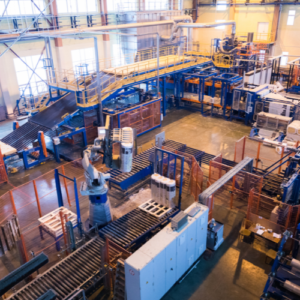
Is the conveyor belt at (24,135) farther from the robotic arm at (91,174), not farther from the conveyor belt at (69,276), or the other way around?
the conveyor belt at (69,276)

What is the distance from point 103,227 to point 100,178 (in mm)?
1586

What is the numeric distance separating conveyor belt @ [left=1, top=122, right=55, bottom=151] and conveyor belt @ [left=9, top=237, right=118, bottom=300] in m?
7.58

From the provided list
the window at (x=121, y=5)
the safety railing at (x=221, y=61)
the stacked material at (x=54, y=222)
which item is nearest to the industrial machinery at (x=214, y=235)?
the stacked material at (x=54, y=222)

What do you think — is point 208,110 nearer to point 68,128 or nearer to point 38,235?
point 68,128

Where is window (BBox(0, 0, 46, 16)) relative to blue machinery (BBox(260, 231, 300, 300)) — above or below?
above

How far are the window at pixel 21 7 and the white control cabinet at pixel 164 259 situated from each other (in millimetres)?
16939

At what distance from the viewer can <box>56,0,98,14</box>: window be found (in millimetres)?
21391

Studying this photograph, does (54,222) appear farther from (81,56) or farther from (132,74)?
(81,56)

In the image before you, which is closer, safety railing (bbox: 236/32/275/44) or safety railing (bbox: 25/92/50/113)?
safety railing (bbox: 25/92/50/113)

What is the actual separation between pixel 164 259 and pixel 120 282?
1.27 m

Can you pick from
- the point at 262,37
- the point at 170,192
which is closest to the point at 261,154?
the point at 170,192

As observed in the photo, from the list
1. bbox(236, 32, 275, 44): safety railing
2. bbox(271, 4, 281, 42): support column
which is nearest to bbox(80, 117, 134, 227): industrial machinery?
bbox(236, 32, 275, 44): safety railing

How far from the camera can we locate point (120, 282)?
24.4ft

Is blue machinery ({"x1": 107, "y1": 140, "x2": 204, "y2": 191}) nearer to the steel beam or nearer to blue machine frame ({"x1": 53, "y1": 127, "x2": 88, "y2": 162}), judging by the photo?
the steel beam
